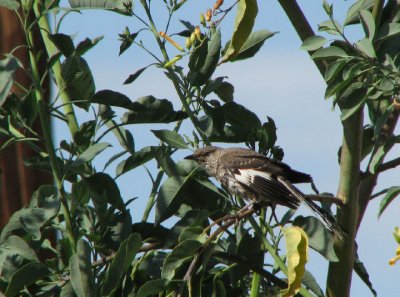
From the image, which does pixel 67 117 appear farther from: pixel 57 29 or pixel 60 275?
pixel 60 275

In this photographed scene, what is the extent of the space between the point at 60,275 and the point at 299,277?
1.09m

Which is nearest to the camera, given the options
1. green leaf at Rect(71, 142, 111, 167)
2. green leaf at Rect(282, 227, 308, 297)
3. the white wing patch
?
green leaf at Rect(282, 227, 308, 297)

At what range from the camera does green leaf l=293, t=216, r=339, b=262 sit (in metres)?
3.94

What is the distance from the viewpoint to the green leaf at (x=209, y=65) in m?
4.32

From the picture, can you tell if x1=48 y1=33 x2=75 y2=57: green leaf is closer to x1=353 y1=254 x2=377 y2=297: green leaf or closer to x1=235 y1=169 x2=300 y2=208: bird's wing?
x1=235 y1=169 x2=300 y2=208: bird's wing

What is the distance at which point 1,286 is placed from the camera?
4.10 m

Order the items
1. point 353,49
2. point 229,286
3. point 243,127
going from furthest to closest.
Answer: point 243,127, point 229,286, point 353,49

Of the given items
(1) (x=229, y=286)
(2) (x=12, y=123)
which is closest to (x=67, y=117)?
(2) (x=12, y=123)

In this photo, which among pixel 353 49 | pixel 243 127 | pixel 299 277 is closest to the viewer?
pixel 299 277

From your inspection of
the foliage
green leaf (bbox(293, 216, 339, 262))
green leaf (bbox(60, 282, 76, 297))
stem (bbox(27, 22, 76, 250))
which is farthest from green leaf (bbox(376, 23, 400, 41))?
green leaf (bbox(60, 282, 76, 297))

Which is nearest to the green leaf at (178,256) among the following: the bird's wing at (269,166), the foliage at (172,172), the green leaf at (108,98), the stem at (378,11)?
the foliage at (172,172)

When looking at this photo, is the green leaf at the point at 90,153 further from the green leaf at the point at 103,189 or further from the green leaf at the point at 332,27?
the green leaf at the point at 332,27

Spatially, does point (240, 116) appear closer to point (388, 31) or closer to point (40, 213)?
point (388, 31)

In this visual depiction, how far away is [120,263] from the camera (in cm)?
377
